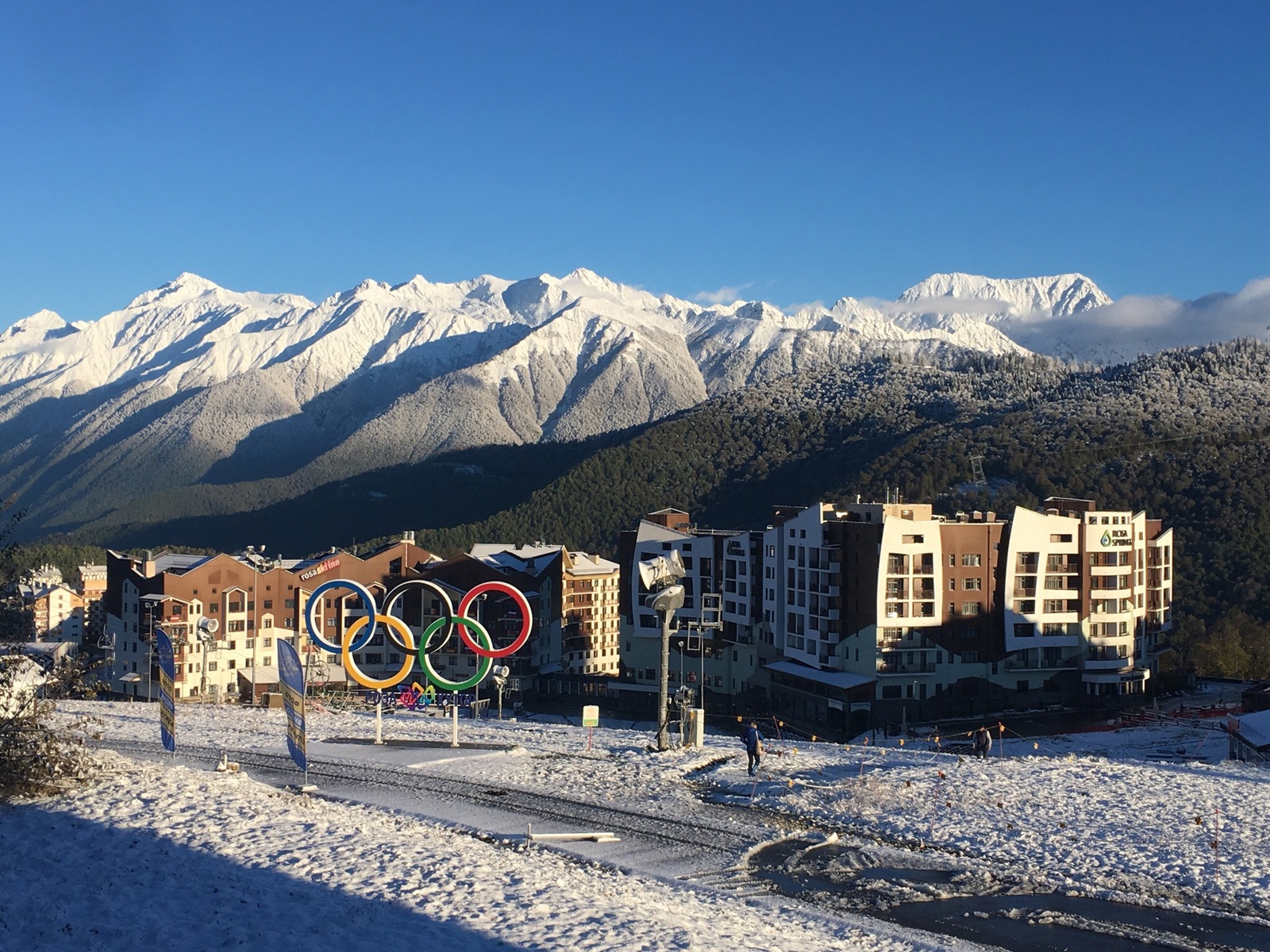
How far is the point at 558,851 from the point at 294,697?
7762 millimetres

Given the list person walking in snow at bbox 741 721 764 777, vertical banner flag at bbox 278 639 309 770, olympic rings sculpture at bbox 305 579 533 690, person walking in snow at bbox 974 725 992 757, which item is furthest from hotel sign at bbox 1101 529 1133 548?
vertical banner flag at bbox 278 639 309 770

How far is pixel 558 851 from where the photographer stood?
79.0ft

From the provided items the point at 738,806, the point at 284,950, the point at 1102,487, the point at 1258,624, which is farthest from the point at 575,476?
the point at 284,950

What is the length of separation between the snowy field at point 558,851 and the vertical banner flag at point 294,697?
3.60 feet

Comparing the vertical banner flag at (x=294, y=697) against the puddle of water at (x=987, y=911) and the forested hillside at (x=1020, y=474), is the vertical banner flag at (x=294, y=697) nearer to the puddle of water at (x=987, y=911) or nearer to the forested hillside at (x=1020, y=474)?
the puddle of water at (x=987, y=911)

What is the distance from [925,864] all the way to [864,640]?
152 feet

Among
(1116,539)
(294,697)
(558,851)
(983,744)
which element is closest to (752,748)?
(558,851)

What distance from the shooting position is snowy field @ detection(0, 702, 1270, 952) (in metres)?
18.5

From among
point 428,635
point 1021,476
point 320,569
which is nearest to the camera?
point 428,635

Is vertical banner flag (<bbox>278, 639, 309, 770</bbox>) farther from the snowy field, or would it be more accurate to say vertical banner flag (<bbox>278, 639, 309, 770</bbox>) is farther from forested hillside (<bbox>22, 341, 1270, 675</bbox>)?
forested hillside (<bbox>22, 341, 1270, 675</bbox>)

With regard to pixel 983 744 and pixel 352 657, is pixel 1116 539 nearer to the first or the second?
pixel 983 744

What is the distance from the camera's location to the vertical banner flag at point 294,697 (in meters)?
28.0

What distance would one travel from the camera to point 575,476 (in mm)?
180250

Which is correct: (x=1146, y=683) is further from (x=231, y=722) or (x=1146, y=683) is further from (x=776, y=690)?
(x=231, y=722)
